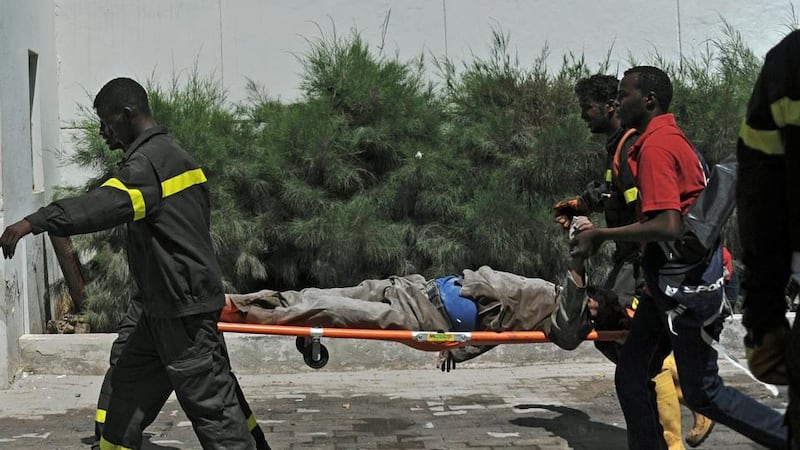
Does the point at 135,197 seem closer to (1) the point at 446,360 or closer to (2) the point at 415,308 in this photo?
(2) the point at 415,308

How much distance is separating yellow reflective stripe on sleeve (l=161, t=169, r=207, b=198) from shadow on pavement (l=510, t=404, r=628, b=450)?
99.2 inches

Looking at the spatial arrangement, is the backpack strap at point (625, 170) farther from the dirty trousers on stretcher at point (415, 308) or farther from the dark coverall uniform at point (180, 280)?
the dark coverall uniform at point (180, 280)

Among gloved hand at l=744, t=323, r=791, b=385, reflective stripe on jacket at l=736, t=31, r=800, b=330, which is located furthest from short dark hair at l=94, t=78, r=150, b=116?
gloved hand at l=744, t=323, r=791, b=385

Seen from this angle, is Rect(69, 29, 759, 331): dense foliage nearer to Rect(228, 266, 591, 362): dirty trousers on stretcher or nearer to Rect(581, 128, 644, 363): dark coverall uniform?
Rect(228, 266, 591, 362): dirty trousers on stretcher

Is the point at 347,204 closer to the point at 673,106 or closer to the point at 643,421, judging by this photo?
the point at 673,106

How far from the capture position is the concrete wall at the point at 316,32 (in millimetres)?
8773

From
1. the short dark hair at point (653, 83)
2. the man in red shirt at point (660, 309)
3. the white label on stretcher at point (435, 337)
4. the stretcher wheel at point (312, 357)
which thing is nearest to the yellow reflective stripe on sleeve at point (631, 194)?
the man in red shirt at point (660, 309)

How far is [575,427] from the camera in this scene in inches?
223

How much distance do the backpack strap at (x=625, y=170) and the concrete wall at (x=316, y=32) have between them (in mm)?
4430

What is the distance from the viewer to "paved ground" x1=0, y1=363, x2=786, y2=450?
545cm

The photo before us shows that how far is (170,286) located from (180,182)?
0.43 m

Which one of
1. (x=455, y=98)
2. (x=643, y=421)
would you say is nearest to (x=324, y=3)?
(x=455, y=98)

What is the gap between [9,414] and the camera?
20.1 ft

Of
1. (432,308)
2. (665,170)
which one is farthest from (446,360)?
(665,170)
